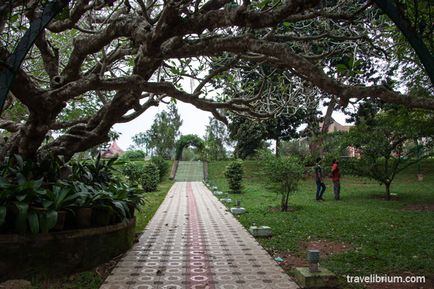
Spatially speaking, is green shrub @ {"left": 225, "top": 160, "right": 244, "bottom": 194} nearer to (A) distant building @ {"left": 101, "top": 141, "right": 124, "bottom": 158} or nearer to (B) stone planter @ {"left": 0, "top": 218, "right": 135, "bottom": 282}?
(A) distant building @ {"left": 101, "top": 141, "right": 124, "bottom": 158}

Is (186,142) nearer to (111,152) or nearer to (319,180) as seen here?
(111,152)

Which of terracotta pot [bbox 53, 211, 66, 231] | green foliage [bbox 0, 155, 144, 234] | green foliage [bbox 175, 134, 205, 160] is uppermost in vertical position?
green foliage [bbox 175, 134, 205, 160]

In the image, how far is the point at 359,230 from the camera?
7449 millimetres

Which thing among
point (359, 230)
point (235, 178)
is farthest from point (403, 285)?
point (235, 178)

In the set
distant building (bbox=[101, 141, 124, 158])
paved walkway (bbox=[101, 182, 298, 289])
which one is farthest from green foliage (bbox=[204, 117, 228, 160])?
paved walkway (bbox=[101, 182, 298, 289])

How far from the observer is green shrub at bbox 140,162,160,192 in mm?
17500

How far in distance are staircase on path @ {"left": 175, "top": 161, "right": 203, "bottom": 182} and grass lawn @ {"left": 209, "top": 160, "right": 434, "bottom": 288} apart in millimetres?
12479

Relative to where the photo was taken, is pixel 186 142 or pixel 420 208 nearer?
pixel 420 208

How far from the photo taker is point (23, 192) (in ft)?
15.0

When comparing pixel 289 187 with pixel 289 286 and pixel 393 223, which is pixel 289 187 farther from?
pixel 289 286

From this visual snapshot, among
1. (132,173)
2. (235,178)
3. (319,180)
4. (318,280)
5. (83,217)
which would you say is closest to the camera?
(318,280)

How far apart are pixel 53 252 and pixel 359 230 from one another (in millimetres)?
5510

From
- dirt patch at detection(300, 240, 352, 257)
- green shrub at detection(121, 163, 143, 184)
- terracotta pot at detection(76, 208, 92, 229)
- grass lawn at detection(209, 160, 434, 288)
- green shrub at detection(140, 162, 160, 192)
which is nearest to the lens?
terracotta pot at detection(76, 208, 92, 229)

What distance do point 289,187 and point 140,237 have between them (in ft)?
15.8
